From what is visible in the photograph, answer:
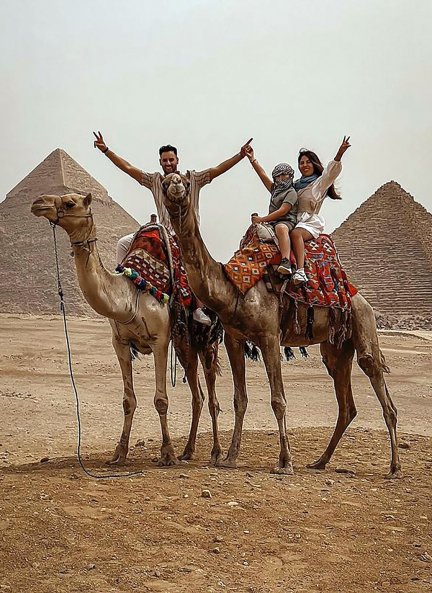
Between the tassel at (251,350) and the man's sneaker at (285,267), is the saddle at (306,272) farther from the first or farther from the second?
the tassel at (251,350)

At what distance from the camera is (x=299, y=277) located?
17.3 feet

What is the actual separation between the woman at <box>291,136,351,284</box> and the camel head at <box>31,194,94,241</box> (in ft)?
4.56

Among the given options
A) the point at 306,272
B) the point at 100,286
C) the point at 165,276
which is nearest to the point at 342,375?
the point at 306,272

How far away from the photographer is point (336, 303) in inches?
220

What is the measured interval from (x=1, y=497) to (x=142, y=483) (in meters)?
0.77

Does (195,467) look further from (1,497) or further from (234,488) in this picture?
(1,497)

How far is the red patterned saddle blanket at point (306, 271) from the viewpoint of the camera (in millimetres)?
5262

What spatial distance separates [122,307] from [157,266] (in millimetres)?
528

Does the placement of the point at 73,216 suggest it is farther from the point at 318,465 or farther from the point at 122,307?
the point at 318,465

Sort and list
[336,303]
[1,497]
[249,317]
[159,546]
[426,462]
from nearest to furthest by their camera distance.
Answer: [159,546]
[1,497]
[249,317]
[336,303]
[426,462]

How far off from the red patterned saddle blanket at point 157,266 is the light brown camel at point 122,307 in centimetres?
8

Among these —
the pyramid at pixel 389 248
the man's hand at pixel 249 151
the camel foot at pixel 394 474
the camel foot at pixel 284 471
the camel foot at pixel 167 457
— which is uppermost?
the pyramid at pixel 389 248

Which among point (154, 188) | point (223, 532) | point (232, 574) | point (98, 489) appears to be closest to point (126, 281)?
point (154, 188)

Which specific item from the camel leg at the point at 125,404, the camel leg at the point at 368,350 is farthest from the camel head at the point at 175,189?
the camel leg at the point at 368,350
